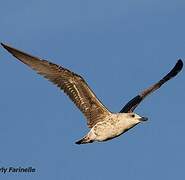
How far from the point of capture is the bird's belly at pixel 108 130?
2100 centimetres

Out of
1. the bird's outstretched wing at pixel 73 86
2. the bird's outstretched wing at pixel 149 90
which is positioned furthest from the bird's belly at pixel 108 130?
the bird's outstretched wing at pixel 149 90

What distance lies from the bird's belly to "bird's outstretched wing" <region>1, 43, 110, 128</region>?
0.33 metres

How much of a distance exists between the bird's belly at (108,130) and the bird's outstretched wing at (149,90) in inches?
80.0

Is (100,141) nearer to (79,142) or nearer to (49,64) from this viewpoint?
(79,142)

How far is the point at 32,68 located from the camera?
20281mm

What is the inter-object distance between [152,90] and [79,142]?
402cm

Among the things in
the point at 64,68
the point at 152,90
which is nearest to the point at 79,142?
the point at 64,68

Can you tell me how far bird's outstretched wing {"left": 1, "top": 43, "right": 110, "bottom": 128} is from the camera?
20.4m

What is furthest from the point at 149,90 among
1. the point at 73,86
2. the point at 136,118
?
the point at 73,86

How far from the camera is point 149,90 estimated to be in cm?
2422

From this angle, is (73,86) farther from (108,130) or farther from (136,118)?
(136,118)

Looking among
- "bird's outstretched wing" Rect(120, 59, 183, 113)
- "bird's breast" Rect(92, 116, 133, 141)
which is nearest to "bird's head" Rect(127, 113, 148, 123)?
"bird's breast" Rect(92, 116, 133, 141)

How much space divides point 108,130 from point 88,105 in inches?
35.0

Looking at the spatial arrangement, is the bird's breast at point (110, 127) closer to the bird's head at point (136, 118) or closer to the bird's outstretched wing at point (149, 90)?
the bird's head at point (136, 118)
